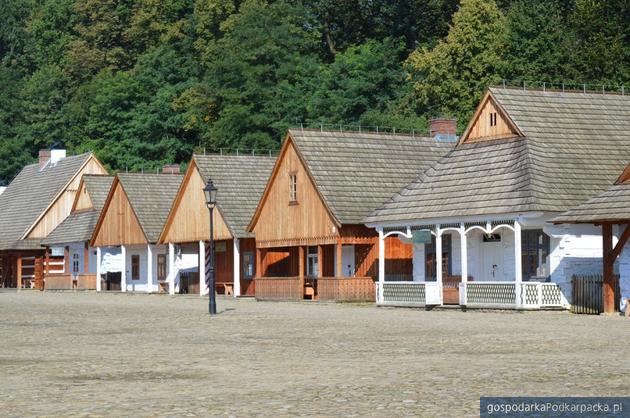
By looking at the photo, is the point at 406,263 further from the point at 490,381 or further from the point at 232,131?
the point at 232,131

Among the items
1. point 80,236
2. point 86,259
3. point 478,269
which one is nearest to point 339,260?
point 478,269

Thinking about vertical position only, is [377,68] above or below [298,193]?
above

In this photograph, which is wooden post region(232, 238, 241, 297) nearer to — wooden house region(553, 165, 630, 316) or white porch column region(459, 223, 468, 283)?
white porch column region(459, 223, 468, 283)

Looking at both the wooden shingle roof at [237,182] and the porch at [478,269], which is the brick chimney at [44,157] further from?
the porch at [478,269]

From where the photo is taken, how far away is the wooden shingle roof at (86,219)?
7594 cm

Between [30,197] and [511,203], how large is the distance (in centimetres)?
5131

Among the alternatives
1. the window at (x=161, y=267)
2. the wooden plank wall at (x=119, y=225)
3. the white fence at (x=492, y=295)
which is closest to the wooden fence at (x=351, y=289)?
the white fence at (x=492, y=295)

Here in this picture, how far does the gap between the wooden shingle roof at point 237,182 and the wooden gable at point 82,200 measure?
17.8 meters

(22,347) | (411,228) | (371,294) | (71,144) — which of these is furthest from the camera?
(71,144)

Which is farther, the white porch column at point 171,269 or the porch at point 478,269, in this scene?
the white porch column at point 171,269

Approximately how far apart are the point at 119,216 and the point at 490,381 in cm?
5492

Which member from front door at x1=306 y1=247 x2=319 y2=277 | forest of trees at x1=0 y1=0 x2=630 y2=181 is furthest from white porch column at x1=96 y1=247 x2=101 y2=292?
front door at x1=306 y1=247 x2=319 y2=277

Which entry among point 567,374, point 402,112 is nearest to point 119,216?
point 402,112

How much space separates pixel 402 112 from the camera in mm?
81062
